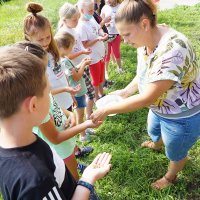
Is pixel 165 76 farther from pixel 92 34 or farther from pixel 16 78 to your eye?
pixel 92 34

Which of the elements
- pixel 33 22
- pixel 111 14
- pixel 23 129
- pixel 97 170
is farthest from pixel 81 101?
pixel 23 129

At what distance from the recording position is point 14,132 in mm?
1208

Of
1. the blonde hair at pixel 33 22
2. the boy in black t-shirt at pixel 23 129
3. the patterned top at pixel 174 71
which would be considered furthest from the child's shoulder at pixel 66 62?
the boy in black t-shirt at pixel 23 129

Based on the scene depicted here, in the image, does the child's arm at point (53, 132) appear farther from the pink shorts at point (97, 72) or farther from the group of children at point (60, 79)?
the pink shorts at point (97, 72)

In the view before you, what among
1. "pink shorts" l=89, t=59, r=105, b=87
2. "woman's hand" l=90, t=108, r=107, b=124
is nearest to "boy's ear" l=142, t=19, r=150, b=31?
"woman's hand" l=90, t=108, r=107, b=124

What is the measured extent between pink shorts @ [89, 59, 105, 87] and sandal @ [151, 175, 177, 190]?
162 cm

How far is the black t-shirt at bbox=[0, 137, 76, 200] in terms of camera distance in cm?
111

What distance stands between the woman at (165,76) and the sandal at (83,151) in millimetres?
1088

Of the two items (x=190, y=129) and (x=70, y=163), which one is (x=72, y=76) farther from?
(x=190, y=129)

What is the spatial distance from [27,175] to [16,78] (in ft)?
1.21

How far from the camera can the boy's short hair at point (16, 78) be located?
1117 millimetres

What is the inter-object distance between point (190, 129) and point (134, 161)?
0.95 m

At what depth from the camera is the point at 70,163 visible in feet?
7.88

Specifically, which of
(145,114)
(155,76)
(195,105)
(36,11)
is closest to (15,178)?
(155,76)
